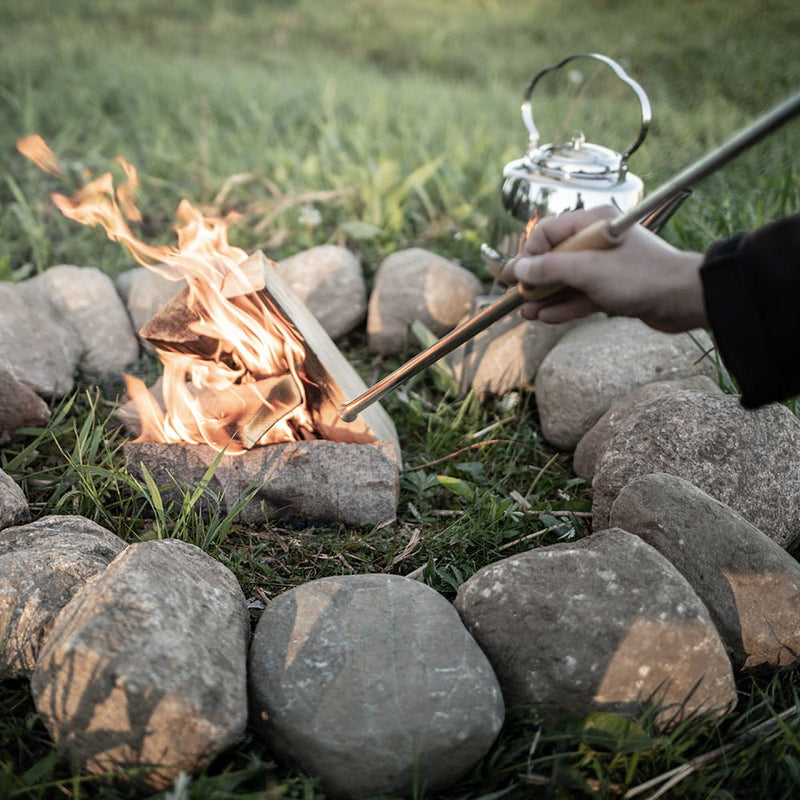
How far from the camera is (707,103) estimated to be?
673 cm

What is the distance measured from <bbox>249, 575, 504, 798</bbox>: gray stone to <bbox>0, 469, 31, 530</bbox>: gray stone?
790 mm

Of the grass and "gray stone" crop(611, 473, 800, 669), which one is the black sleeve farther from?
the grass

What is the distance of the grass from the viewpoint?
1.53m

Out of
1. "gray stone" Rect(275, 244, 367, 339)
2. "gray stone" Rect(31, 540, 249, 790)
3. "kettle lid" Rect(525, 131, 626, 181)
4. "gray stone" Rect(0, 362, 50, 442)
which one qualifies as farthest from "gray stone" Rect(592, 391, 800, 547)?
"gray stone" Rect(0, 362, 50, 442)

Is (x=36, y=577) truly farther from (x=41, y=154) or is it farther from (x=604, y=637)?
(x=41, y=154)

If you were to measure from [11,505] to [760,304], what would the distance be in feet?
6.01

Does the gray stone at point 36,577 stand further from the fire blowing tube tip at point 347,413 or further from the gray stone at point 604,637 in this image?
the gray stone at point 604,637

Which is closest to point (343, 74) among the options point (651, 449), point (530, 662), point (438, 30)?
point (438, 30)

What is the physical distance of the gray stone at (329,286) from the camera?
3.29 meters

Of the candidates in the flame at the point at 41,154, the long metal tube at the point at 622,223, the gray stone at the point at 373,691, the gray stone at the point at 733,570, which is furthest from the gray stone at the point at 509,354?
the flame at the point at 41,154

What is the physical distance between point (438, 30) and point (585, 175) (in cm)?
649

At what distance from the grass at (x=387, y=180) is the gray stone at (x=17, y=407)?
0.06 metres

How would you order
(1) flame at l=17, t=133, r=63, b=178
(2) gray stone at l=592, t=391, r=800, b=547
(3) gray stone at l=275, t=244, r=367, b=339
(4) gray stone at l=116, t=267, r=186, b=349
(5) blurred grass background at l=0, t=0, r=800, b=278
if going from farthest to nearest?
(1) flame at l=17, t=133, r=63, b=178, (5) blurred grass background at l=0, t=0, r=800, b=278, (3) gray stone at l=275, t=244, r=367, b=339, (4) gray stone at l=116, t=267, r=186, b=349, (2) gray stone at l=592, t=391, r=800, b=547

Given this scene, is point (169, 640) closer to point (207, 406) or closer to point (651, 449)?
point (207, 406)
